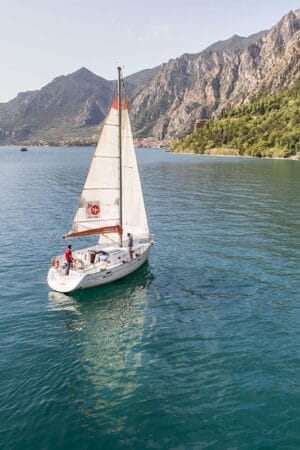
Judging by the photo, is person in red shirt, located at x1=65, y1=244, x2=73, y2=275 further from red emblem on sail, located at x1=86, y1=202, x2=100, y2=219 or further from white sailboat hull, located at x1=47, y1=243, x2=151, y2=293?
red emblem on sail, located at x1=86, y1=202, x2=100, y2=219

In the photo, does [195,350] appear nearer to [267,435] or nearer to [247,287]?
[267,435]

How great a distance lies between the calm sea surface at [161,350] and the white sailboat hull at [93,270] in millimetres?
1001

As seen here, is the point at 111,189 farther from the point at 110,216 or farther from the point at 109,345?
the point at 109,345

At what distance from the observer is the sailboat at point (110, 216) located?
1342 inches

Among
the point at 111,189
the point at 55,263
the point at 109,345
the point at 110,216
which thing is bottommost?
the point at 109,345

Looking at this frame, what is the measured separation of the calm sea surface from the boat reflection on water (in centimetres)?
9

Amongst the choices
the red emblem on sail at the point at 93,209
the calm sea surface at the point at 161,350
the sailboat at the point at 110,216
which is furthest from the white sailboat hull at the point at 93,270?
the red emblem on sail at the point at 93,209

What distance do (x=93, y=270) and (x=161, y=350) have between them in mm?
12165

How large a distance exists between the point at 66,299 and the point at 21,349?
8292 millimetres

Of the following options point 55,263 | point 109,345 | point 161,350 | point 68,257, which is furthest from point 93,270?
point 161,350

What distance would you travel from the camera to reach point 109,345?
2491cm

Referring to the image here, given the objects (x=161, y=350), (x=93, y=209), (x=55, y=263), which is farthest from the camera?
(x=93, y=209)

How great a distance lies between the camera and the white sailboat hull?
3281 cm

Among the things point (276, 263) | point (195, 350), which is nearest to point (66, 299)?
point (195, 350)
